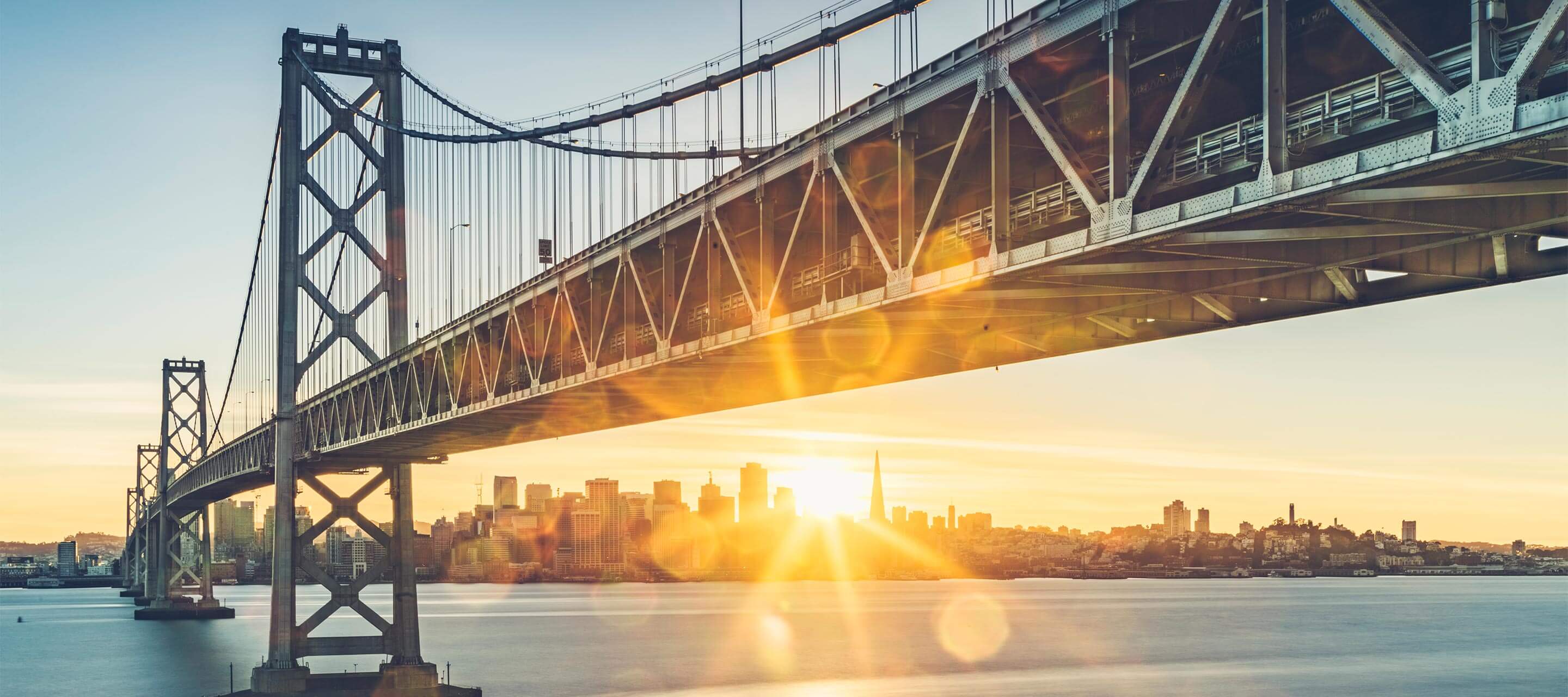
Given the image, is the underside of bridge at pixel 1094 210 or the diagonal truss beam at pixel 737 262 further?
the diagonal truss beam at pixel 737 262

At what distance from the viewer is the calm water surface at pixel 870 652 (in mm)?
77438

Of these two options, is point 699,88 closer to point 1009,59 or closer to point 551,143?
point 551,143

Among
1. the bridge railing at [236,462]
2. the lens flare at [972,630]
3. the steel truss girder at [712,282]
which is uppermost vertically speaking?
the steel truss girder at [712,282]

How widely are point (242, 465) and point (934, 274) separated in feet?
175

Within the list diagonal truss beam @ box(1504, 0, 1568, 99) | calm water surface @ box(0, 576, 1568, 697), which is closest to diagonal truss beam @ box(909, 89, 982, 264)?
diagonal truss beam @ box(1504, 0, 1568, 99)

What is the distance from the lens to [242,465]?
212ft

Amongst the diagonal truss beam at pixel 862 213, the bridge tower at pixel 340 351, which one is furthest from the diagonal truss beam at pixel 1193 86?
the bridge tower at pixel 340 351

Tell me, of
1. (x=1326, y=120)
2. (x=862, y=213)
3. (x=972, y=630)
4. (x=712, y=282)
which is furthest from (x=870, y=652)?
(x=1326, y=120)

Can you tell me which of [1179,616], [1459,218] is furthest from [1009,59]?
[1179,616]

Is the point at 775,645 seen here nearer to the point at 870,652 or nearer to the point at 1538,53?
the point at 870,652

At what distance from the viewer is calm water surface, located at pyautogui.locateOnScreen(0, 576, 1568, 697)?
7744cm

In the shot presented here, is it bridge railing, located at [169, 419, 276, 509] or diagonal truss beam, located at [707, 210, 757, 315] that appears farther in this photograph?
bridge railing, located at [169, 419, 276, 509]

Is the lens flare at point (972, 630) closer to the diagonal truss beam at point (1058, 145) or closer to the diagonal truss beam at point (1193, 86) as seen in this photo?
the diagonal truss beam at point (1058, 145)

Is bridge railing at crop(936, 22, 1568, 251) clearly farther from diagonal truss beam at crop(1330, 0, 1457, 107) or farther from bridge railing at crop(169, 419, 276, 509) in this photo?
bridge railing at crop(169, 419, 276, 509)
